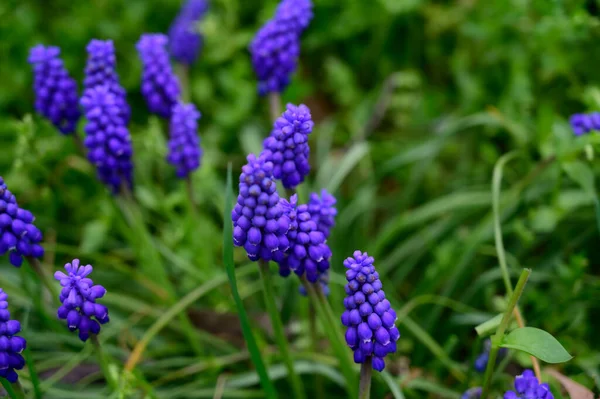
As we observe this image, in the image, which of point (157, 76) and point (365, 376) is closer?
point (365, 376)

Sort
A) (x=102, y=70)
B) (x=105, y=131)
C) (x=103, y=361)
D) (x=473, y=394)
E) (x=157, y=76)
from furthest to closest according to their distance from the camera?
(x=157, y=76) < (x=102, y=70) < (x=105, y=131) < (x=473, y=394) < (x=103, y=361)

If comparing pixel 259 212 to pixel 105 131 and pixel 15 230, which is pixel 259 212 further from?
pixel 105 131

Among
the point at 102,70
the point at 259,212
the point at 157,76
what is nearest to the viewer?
the point at 259,212

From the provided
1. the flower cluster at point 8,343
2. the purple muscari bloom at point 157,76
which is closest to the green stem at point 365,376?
the flower cluster at point 8,343

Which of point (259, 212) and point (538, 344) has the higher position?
point (259, 212)

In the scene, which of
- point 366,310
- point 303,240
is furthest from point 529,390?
point 303,240

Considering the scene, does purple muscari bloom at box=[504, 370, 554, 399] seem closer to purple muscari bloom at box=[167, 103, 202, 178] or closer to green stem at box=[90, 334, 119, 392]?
green stem at box=[90, 334, 119, 392]

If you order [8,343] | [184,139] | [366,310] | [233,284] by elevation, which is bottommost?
[366,310]
